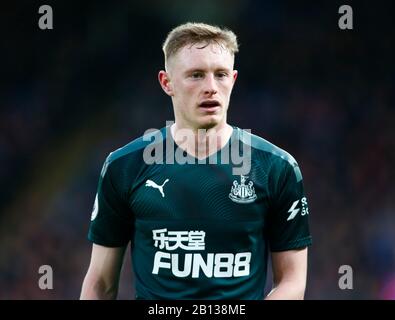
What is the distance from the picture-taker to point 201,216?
Answer: 3.84 meters

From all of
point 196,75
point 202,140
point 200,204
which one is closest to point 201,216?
point 200,204

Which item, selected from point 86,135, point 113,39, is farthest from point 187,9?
point 86,135

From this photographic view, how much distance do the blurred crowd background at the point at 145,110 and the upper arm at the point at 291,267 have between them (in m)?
4.54

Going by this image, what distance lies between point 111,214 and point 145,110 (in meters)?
4.74

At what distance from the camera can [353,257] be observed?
831 centimetres

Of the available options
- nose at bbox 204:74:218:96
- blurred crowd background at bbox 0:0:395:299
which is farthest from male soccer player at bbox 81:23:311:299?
blurred crowd background at bbox 0:0:395:299

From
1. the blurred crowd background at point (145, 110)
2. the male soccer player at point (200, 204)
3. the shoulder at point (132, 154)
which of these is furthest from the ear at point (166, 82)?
the blurred crowd background at point (145, 110)

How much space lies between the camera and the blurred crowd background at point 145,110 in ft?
27.7

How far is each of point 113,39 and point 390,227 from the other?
409 centimetres

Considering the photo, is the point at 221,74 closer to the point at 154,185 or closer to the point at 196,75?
the point at 196,75

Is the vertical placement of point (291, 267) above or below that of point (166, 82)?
below

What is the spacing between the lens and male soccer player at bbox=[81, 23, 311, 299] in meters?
3.79

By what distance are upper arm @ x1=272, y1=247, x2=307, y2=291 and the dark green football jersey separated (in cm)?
4
